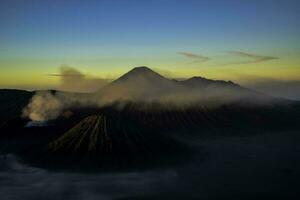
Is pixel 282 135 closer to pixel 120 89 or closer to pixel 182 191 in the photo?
pixel 182 191

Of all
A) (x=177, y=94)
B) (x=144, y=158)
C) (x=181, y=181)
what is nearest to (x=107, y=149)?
(x=144, y=158)

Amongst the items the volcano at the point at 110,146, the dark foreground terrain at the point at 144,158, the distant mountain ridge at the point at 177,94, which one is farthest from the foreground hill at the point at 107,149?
the distant mountain ridge at the point at 177,94

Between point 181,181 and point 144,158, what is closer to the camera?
point 181,181

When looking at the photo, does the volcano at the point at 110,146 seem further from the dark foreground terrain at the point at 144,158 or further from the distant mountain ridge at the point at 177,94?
the distant mountain ridge at the point at 177,94

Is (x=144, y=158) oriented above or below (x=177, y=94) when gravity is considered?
below

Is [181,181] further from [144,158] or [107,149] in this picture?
[107,149]

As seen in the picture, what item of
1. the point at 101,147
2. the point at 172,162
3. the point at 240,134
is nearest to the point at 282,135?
the point at 240,134

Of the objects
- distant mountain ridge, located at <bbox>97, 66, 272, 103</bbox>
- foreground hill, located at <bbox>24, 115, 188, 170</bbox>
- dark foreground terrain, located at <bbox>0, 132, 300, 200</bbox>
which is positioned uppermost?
distant mountain ridge, located at <bbox>97, 66, 272, 103</bbox>

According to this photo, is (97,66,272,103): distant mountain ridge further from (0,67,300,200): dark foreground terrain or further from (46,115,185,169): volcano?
(46,115,185,169): volcano

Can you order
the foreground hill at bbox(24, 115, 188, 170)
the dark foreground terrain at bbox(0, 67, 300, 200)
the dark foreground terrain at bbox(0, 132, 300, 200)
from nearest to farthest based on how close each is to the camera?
the dark foreground terrain at bbox(0, 132, 300, 200), the dark foreground terrain at bbox(0, 67, 300, 200), the foreground hill at bbox(24, 115, 188, 170)

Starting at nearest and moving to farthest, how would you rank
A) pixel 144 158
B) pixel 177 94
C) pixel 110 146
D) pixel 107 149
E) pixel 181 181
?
1. pixel 181 181
2. pixel 144 158
3. pixel 107 149
4. pixel 110 146
5. pixel 177 94

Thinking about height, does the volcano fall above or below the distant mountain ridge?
below

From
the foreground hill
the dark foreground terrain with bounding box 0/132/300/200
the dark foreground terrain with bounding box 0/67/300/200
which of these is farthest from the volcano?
the dark foreground terrain with bounding box 0/132/300/200
